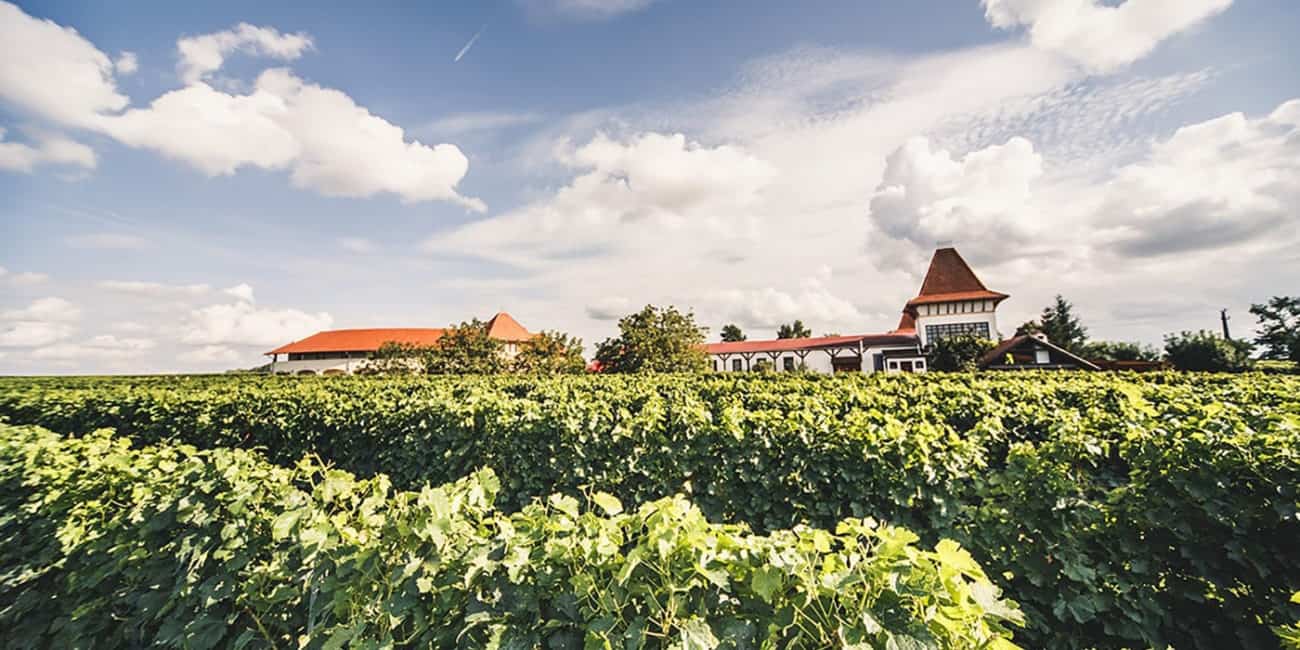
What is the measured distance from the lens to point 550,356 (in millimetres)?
35750

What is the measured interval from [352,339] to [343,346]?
6.30 feet

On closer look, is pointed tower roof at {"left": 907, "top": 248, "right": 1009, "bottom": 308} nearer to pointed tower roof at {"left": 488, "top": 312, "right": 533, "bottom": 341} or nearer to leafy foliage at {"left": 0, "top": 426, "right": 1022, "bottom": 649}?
pointed tower roof at {"left": 488, "top": 312, "right": 533, "bottom": 341}

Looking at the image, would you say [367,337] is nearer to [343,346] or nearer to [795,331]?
[343,346]

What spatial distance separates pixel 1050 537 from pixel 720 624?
3.01m

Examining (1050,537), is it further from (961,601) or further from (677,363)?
(677,363)

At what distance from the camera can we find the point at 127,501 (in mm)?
3176

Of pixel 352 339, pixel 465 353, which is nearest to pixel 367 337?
pixel 352 339

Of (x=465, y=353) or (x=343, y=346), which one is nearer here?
(x=465, y=353)

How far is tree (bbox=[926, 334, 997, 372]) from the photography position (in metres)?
37.1

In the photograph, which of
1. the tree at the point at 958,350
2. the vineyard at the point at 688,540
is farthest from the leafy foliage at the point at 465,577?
the tree at the point at 958,350

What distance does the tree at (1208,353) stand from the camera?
26891 millimetres

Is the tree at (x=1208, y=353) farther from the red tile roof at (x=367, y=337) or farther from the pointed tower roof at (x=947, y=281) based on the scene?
the red tile roof at (x=367, y=337)

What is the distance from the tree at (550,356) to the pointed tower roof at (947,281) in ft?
103

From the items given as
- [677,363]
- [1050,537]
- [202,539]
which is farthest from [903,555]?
[677,363]
